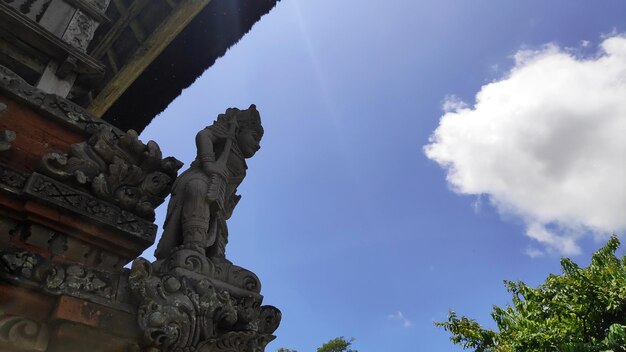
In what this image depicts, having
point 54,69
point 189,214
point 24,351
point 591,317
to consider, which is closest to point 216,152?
point 189,214

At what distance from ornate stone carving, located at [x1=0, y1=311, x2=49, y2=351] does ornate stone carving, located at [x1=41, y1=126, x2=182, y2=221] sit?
2.82 ft

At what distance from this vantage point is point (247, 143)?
180 inches

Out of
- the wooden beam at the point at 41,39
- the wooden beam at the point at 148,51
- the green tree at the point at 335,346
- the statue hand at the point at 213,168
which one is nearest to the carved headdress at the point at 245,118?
the statue hand at the point at 213,168

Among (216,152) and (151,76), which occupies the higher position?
(151,76)

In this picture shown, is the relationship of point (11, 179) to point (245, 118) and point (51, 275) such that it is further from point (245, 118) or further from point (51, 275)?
point (245, 118)

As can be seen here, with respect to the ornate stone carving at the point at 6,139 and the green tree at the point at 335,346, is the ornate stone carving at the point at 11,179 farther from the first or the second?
the green tree at the point at 335,346

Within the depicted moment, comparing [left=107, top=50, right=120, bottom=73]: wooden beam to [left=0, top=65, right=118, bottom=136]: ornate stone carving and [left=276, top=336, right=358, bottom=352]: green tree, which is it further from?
[left=276, top=336, right=358, bottom=352]: green tree

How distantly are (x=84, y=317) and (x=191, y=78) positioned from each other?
549 cm

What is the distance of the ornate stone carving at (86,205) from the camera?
2650 mm

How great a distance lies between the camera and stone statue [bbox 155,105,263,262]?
12.0 ft

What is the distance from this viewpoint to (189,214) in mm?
3674

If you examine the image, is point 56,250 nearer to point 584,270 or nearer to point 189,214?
point 189,214

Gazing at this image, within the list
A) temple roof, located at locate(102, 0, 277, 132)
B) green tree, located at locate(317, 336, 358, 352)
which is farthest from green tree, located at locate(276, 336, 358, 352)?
temple roof, located at locate(102, 0, 277, 132)

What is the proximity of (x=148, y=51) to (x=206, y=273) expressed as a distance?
405 centimetres
